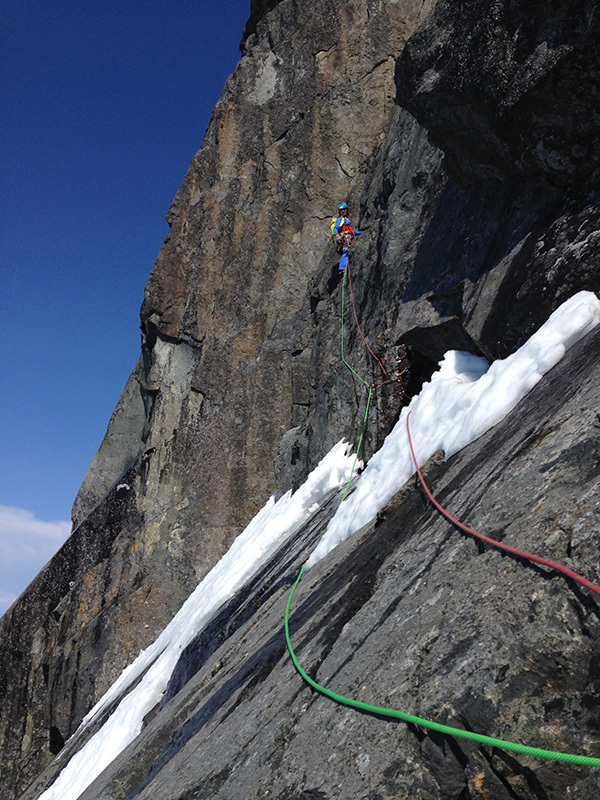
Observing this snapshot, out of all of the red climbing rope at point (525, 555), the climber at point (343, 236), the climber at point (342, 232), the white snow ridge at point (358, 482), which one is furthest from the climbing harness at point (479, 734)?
the climber at point (342, 232)

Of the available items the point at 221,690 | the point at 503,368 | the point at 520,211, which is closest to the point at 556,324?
the point at 503,368

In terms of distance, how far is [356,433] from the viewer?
38.9ft

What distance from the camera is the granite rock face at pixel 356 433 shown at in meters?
3.29

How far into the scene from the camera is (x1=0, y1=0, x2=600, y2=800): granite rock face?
329cm

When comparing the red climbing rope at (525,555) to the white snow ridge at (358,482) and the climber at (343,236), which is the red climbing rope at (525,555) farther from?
the climber at (343,236)

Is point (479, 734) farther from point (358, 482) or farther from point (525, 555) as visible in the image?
point (358, 482)

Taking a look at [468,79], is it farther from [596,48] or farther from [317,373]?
[317,373]

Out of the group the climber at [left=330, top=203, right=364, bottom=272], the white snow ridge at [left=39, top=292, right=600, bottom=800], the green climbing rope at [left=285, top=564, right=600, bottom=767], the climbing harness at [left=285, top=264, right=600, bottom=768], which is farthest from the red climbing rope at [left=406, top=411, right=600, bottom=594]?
the climber at [left=330, top=203, right=364, bottom=272]

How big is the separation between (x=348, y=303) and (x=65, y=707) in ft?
43.4

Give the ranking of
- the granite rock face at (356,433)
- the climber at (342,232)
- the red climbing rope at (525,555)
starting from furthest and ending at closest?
the climber at (342,232)
the granite rock face at (356,433)
the red climbing rope at (525,555)

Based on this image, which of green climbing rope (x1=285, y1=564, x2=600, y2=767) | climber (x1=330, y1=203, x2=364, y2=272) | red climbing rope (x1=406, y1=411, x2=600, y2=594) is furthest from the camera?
climber (x1=330, y1=203, x2=364, y2=272)

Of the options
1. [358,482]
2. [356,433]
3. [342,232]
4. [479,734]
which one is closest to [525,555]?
[479,734]

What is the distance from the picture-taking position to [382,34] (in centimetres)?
2067

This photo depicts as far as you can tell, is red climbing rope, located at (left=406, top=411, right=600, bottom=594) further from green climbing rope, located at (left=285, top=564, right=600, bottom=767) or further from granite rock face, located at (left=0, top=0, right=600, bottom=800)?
green climbing rope, located at (left=285, top=564, right=600, bottom=767)
